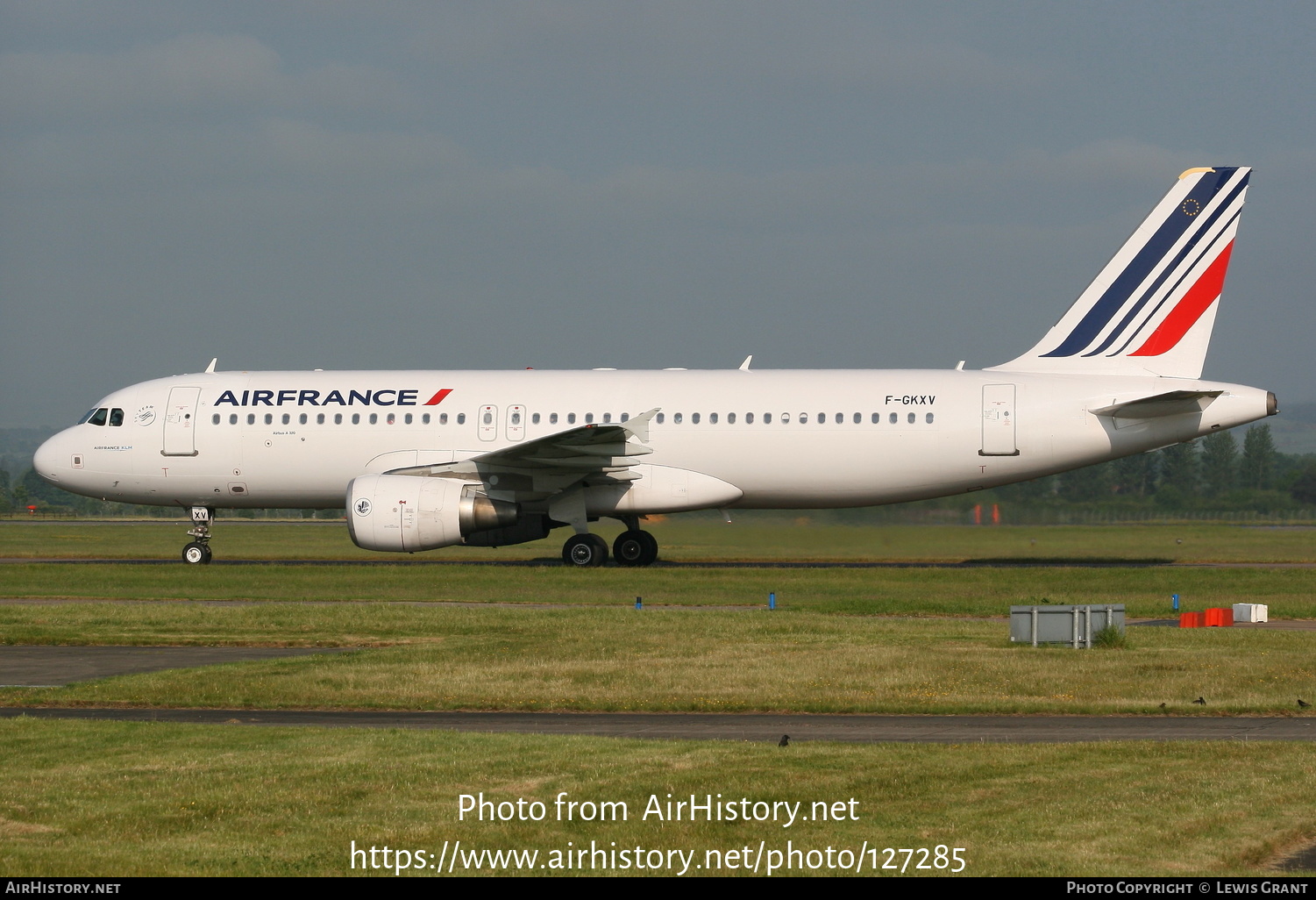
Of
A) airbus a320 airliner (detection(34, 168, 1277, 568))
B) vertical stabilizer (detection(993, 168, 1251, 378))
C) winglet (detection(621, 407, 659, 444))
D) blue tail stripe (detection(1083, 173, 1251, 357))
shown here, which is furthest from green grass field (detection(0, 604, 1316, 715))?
blue tail stripe (detection(1083, 173, 1251, 357))

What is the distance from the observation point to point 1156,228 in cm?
3103

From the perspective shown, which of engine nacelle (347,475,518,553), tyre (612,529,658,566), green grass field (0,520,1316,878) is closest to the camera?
green grass field (0,520,1316,878)

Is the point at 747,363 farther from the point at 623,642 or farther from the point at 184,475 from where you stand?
the point at 623,642

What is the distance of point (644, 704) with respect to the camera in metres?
14.3

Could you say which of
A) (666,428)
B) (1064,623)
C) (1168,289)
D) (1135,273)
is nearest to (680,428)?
(666,428)

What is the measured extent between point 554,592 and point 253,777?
52.4 ft

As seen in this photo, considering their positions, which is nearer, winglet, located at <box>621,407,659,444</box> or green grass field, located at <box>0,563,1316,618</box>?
green grass field, located at <box>0,563,1316,618</box>

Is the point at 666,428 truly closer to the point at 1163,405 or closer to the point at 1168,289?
the point at 1163,405

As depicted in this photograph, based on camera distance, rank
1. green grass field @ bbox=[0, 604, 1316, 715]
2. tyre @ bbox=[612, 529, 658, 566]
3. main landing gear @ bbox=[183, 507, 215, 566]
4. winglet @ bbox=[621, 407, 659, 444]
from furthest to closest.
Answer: main landing gear @ bbox=[183, 507, 215, 566]
tyre @ bbox=[612, 529, 658, 566]
winglet @ bbox=[621, 407, 659, 444]
green grass field @ bbox=[0, 604, 1316, 715]

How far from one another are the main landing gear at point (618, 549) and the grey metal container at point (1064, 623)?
1412cm

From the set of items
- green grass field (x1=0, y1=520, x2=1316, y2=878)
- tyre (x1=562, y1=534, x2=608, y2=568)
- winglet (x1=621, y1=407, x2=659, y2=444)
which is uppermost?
winglet (x1=621, y1=407, x2=659, y2=444)

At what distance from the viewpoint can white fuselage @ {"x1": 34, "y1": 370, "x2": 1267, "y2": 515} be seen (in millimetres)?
29734

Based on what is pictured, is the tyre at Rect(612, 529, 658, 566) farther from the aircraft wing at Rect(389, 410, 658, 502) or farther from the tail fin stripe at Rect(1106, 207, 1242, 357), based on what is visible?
the tail fin stripe at Rect(1106, 207, 1242, 357)

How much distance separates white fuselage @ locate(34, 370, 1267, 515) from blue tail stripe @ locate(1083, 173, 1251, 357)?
1.40m
